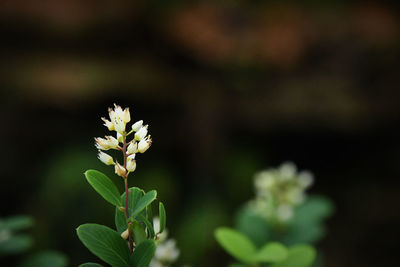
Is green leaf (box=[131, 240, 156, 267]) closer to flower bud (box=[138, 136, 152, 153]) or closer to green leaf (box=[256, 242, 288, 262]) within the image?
flower bud (box=[138, 136, 152, 153])

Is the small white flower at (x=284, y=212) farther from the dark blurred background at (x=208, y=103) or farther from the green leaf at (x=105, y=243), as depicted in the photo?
the dark blurred background at (x=208, y=103)

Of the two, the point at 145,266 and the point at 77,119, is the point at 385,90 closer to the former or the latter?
the point at 77,119

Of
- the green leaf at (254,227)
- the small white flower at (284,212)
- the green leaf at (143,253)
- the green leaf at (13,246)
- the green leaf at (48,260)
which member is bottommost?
the green leaf at (143,253)

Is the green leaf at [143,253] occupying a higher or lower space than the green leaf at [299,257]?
lower

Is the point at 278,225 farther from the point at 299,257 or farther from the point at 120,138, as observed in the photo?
the point at 120,138

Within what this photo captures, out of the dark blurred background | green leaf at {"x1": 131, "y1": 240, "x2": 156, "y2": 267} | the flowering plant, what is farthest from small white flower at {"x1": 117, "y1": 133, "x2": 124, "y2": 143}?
the dark blurred background

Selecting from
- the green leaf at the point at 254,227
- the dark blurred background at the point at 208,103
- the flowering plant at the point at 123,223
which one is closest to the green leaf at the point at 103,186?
the flowering plant at the point at 123,223

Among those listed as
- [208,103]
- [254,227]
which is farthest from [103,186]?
[208,103]
